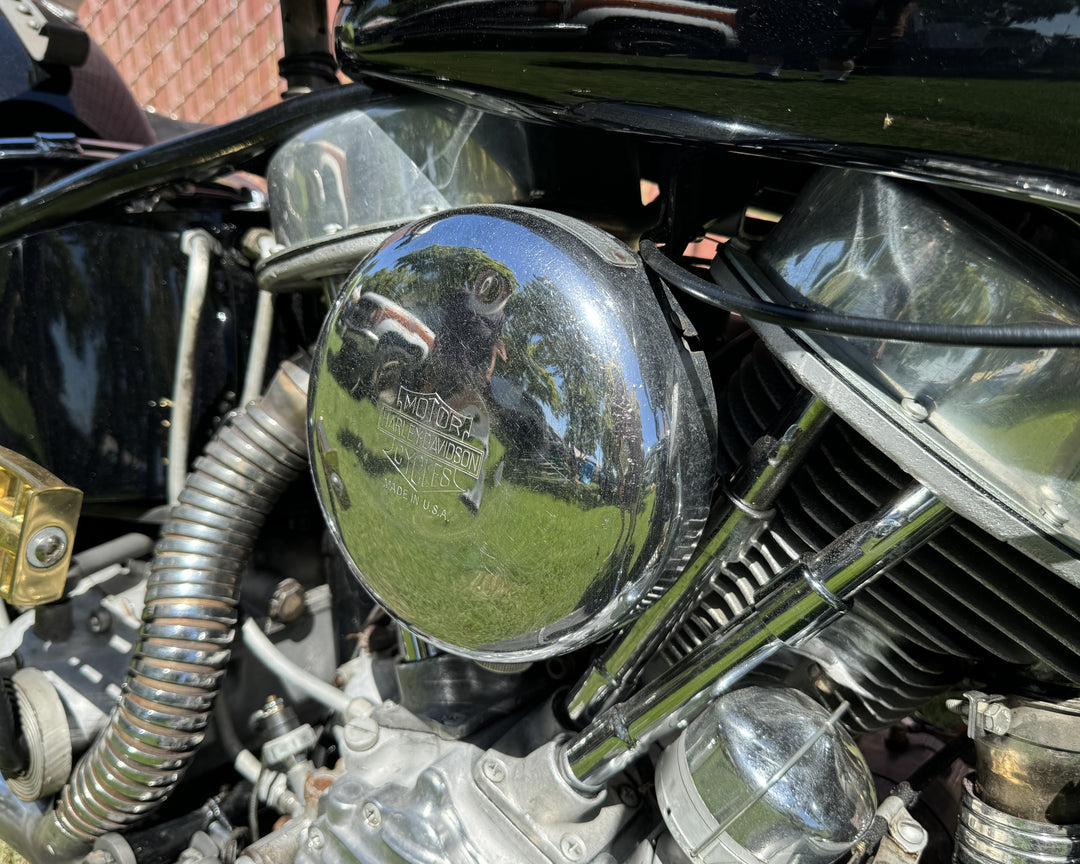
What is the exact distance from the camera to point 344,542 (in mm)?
Answer: 882

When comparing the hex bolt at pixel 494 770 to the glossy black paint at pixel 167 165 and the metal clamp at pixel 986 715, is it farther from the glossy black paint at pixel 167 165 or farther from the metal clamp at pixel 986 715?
the glossy black paint at pixel 167 165

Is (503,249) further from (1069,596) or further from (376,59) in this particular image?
(1069,596)

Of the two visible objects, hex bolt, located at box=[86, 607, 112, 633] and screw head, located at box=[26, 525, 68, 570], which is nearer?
screw head, located at box=[26, 525, 68, 570]

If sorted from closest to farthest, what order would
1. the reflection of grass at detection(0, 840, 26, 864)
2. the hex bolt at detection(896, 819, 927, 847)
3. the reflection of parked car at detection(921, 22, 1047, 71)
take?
the reflection of parked car at detection(921, 22, 1047, 71) < the hex bolt at detection(896, 819, 927, 847) < the reflection of grass at detection(0, 840, 26, 864)

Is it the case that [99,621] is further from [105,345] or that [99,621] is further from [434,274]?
[434,274]

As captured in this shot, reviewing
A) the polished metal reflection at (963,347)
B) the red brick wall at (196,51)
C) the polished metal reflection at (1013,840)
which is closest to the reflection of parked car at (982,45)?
the polished metal reflection at (963,347)

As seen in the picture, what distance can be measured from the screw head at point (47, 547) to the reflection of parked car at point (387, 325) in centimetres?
50

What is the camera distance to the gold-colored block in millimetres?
1047

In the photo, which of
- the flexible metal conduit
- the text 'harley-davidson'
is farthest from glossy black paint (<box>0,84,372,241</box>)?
the flexible metal conduit

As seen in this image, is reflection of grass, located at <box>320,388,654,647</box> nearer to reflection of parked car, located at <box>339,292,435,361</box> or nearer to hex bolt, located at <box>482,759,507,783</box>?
reflection of parked car, located at <box>339,292,435,361</box>

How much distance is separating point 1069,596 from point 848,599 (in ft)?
0.51

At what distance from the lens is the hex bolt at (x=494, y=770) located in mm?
959

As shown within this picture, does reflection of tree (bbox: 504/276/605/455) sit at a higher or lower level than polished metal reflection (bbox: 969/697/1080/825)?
higher

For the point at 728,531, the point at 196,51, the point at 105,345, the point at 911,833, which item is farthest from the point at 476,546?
the point at 196,51
